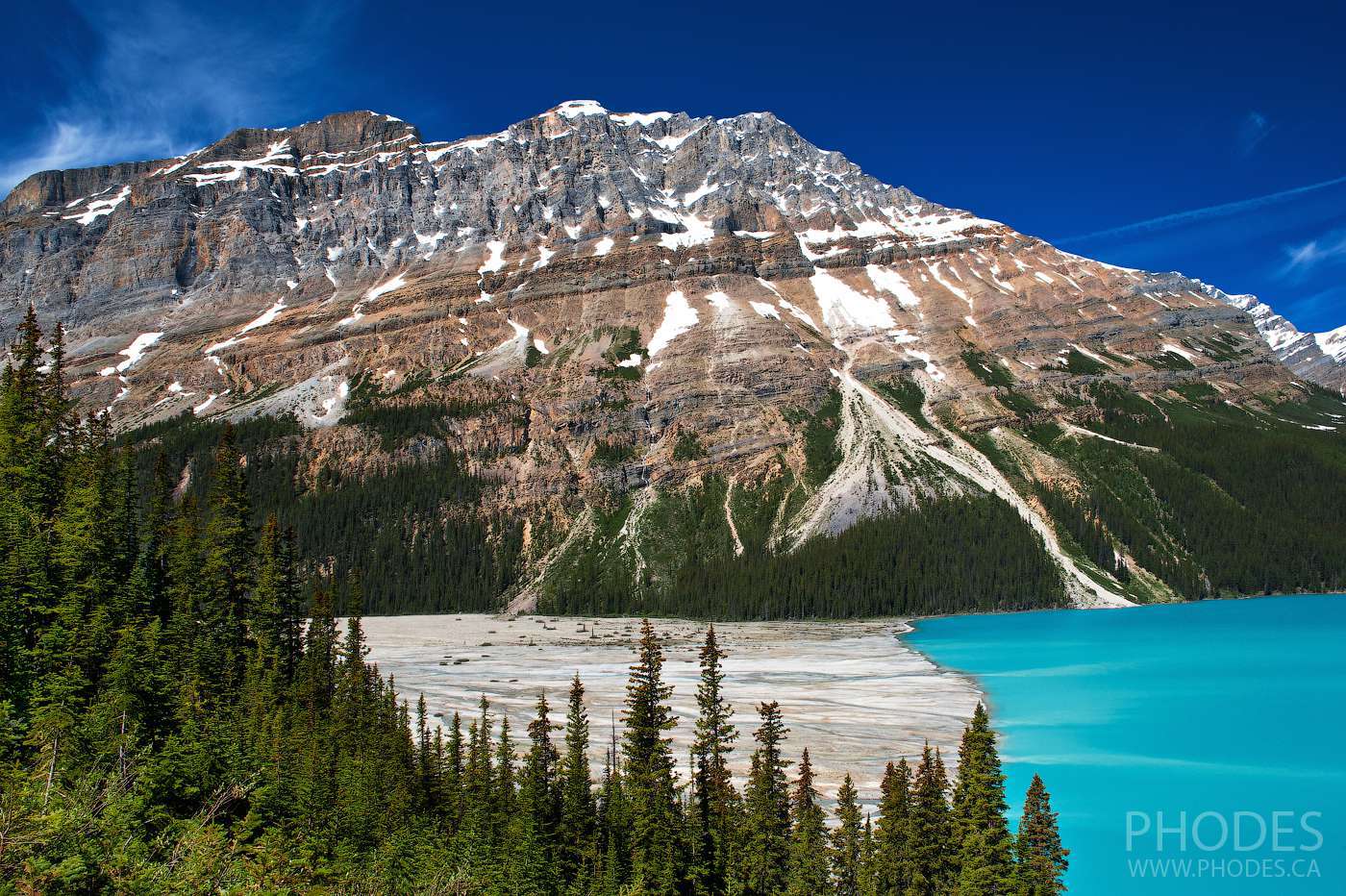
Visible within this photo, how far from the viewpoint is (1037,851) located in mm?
20203

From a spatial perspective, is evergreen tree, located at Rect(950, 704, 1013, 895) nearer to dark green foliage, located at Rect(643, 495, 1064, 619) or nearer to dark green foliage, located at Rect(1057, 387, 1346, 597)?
dark green foliage, located at Rect(643, 495, 1064, 619)

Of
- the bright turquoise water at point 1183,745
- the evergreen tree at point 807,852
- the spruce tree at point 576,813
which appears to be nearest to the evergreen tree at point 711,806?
the evergreen tree at point 807,852

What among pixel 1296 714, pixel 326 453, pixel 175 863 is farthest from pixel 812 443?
pixel 175 863

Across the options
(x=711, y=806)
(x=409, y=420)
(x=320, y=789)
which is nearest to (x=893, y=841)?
(x=711, y=806)

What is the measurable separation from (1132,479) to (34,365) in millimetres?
172924

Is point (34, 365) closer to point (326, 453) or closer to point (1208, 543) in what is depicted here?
point (326, 453)

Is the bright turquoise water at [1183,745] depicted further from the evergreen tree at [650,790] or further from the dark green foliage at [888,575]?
the dark green foliage at [888,575]

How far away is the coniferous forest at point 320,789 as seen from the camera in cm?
1212

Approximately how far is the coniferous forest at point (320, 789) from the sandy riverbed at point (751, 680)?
6525mm

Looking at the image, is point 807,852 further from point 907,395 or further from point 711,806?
point 907,395

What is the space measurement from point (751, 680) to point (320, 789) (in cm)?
4577

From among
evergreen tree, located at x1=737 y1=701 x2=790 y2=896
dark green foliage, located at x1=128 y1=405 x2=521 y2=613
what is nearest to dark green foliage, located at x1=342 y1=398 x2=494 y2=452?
dark green foliage, located at x1=128 y1=405 x2=521 y2=613

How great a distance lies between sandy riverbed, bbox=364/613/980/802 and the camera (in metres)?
45.2

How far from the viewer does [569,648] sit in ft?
314
